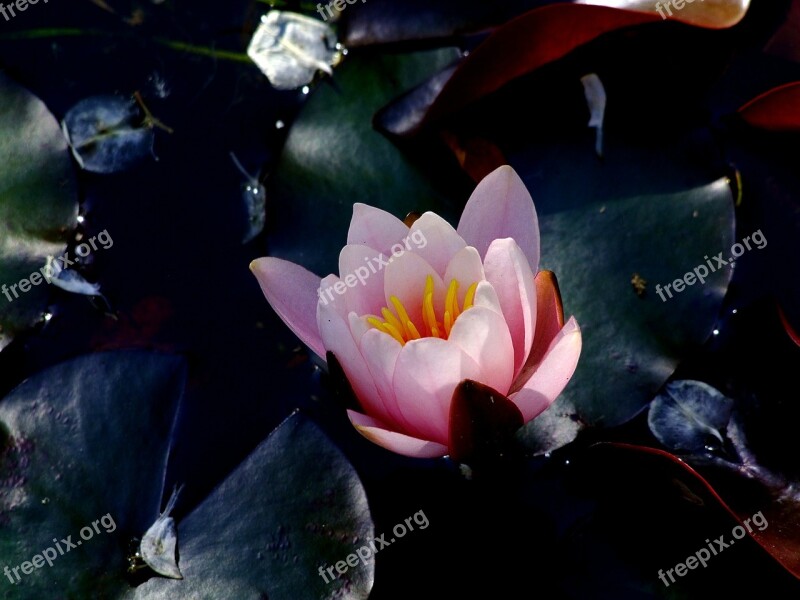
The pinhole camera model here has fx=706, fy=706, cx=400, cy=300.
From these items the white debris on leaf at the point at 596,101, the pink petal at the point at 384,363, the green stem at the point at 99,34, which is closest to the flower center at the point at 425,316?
the pink petal at the point at 384,363

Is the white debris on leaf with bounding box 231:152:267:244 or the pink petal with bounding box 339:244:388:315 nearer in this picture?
the pink petal with bounding box 339:244:388:315

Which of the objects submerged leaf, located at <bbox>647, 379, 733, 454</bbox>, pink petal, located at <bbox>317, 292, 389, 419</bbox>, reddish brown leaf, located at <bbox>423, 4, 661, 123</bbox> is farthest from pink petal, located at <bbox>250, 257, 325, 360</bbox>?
submerged leaf, located at <bbox>647, 379, 733, 454</bbox>

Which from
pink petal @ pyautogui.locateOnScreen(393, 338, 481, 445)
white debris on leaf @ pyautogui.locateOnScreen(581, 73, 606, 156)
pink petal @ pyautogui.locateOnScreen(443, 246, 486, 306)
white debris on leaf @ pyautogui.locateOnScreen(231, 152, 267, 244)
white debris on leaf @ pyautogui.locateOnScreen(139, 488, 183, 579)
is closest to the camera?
pink petal @ pyautogui.locateOnScreen(393, 338, 481, 445)

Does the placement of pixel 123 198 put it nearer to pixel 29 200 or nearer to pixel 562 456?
pixel 29 200

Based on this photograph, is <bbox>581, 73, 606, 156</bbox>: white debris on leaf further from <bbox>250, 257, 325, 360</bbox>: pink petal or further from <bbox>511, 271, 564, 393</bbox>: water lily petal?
<bbox>250, 257, 325, 360</bbox>: pink petal

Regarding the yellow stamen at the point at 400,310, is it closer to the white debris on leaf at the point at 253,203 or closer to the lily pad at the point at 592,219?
the lily pad at the point at 592,219

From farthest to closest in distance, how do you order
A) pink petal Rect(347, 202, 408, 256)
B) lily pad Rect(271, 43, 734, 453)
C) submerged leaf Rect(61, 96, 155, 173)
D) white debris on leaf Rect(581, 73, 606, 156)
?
submerged leaf Rect(61, 96, 155, 173), white debris on leaf Rect(581, 73, 606, 156), lily pad Rect(271, 43, 734, 453), pink petal Rect(347, 202, 408, 256)

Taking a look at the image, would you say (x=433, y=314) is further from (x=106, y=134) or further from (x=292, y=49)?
(x=106, y=134)
